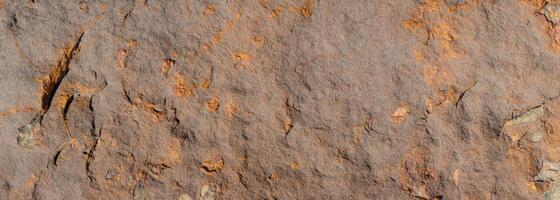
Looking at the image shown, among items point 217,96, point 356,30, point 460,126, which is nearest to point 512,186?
point 460,126

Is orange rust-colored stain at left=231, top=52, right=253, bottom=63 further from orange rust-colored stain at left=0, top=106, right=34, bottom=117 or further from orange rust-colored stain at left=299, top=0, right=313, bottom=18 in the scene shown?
orange rust-colored stain at left=0, top=106, right=34, bottom=117

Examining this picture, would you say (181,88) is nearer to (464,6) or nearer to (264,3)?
(264,3)

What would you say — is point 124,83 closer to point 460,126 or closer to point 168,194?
point 168,194

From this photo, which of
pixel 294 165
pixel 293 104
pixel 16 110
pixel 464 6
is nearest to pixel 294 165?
pixel 294 165

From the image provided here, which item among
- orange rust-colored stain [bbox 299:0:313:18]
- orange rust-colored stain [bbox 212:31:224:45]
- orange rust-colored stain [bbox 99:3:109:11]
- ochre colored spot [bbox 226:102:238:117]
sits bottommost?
ochre colored spot [bbox 226:102:238:117]

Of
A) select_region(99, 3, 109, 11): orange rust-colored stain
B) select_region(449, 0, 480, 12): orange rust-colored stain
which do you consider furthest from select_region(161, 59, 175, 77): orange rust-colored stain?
select_region(449, 0, 480, 12): orange rust-colored stain

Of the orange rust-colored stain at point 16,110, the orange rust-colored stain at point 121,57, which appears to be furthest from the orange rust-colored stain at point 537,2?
the orange rust-colored stain at point 16,110
